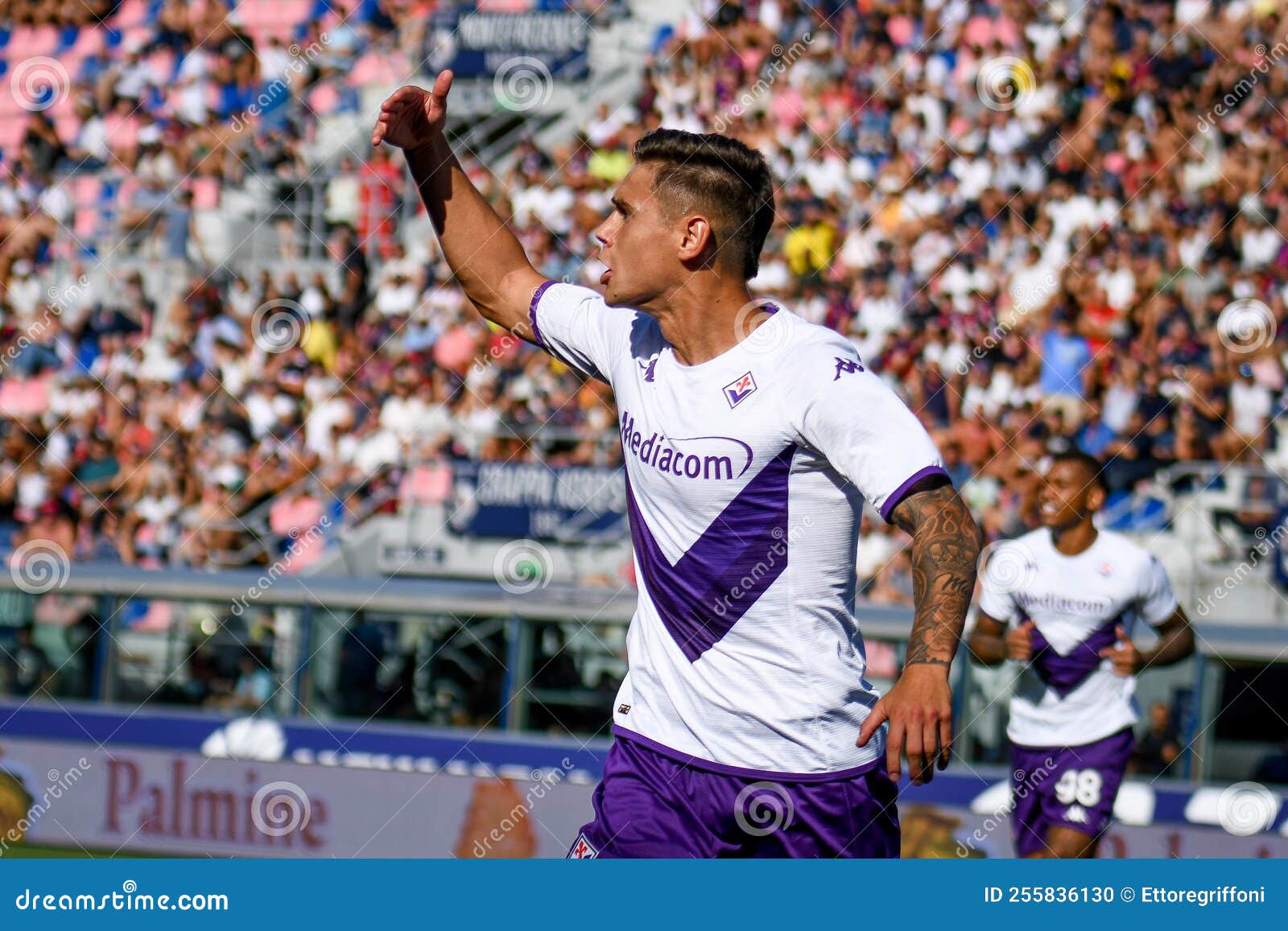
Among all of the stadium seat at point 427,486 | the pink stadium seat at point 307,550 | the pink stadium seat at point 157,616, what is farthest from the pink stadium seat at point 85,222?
the pink stadium seat at point 157,616

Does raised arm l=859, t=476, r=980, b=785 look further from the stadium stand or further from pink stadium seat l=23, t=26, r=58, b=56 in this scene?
pink stadium seat l=23, t=26, r=58, b=56

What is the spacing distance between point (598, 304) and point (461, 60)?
14.9 meters

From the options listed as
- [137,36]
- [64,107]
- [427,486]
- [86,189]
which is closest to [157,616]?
[427,486]

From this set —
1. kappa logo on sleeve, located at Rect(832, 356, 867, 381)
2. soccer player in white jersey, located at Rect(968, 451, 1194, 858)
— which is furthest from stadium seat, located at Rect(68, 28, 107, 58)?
kappa logo on sleeve, located at Rect(832, 356, 867, 381)

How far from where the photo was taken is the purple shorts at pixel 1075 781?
292 inches

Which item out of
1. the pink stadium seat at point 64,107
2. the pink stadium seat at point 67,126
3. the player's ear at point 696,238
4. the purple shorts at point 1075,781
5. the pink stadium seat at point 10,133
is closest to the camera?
the player's ear at point 696,238

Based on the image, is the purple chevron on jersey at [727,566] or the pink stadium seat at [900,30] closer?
the purple chevron on jersey at [727,566]

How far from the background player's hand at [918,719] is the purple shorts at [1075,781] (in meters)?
4.57

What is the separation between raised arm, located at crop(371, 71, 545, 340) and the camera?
4539mm

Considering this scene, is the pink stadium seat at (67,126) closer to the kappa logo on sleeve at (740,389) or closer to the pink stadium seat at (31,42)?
the pink stadium seat at (31,42)

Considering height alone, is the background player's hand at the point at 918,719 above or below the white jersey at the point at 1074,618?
below

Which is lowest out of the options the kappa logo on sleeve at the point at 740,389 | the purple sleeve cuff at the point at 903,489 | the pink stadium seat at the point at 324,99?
the purple sleeve cuff at the point at 903,489

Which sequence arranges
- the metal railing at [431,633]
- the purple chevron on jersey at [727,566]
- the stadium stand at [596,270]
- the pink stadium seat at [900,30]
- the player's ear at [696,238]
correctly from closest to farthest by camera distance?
the purple chevron on jersey at [727,566] → the player's ear at [696,238] → the metal railing at [431,633] → the stadium stand at [596,270] → the pink stadium seat at [900,30]

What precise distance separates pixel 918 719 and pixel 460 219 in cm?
227
